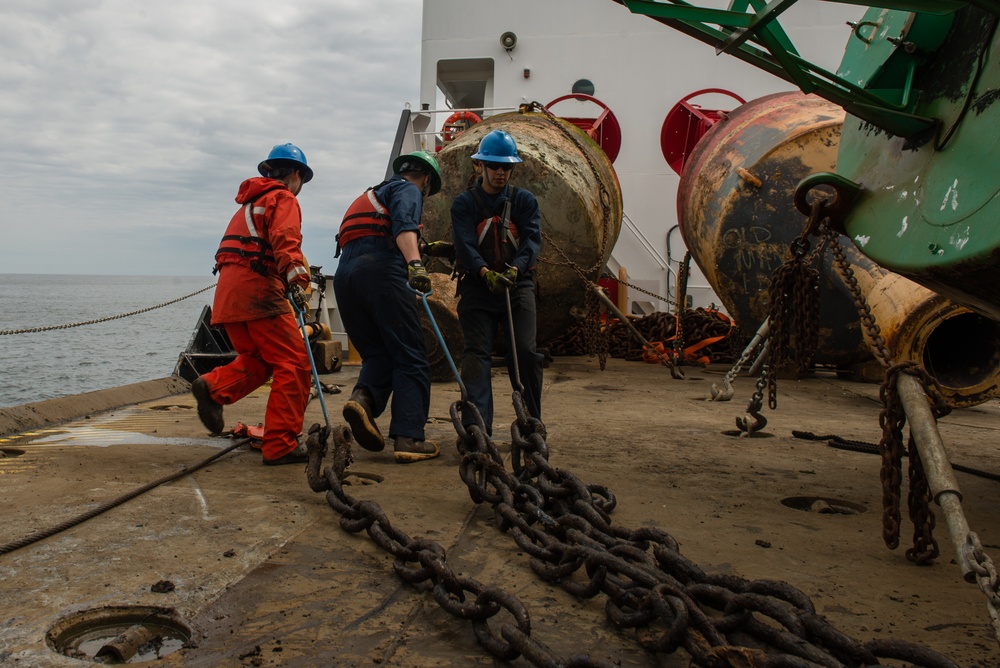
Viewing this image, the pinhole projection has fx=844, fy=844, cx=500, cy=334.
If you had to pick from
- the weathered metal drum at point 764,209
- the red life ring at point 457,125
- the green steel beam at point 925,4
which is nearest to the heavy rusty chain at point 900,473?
the green steel beam at point 925,4

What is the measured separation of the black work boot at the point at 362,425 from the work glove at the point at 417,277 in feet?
2.17

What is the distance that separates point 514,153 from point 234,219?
57.7 inches

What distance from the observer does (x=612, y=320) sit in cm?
992

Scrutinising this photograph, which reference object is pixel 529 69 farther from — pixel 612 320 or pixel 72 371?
pixel 72 371

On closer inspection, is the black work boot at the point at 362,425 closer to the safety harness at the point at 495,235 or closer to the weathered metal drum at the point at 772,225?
the safety harness at the point at 495,235

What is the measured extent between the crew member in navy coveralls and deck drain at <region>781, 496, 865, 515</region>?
4.59ft

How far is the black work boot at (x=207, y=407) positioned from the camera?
4133 millimetres

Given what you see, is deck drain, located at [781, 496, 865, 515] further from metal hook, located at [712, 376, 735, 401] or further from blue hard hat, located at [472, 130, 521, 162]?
blue hard hat, located at [472, 130, 521, 162]

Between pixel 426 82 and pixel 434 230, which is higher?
pixel 426 82

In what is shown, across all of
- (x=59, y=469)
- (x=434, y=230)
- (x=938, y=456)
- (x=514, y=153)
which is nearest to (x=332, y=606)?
(x=938, y=456)

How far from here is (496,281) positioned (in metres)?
4.22

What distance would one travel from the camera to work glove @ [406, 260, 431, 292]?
3.97 m

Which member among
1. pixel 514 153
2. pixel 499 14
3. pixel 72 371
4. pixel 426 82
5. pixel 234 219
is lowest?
pixel 72 371

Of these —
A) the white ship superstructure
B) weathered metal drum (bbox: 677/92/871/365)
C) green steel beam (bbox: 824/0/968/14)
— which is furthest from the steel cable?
the white ship superstructure
